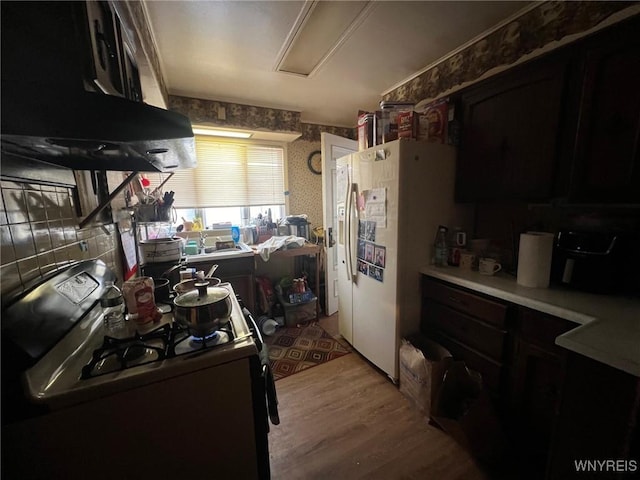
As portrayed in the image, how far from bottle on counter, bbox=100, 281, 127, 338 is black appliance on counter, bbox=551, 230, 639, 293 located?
1.97 meters

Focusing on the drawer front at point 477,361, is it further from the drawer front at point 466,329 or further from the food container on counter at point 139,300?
the food container on counter at point 139,300

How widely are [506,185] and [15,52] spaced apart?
1.97 meters

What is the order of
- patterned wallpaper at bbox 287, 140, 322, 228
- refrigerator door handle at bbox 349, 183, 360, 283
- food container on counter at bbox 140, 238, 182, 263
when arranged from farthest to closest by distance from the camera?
1. patterned wallpaper at bbox 287, 140, 322, 228
2. refrigerator door handle at bbox 349, 183, 360, 283
3. food container on counter at bbox 140, 238, 182, 263

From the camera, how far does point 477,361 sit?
1429 millimetres

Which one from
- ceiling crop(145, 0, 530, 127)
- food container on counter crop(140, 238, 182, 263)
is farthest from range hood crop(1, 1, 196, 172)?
ceiling crop(145, 0, 530, 127)

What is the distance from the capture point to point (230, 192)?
9.75ft

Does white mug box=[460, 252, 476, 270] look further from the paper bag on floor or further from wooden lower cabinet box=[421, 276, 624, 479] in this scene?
the paper bag on floor

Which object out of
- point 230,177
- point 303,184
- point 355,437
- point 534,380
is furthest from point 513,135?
point 230,177

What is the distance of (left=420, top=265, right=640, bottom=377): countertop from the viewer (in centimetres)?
77

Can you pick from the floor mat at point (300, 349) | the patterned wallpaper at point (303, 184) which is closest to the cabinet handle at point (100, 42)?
the floor mat at point (300, 349)

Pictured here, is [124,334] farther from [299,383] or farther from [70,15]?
[299,383]

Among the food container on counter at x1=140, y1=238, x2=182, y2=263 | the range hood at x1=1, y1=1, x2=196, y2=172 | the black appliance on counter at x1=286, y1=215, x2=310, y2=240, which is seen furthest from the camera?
the black appliance on counter at x1=286, y1=215, x2=310, y2=240

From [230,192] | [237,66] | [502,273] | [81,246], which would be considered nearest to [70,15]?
[81,246]

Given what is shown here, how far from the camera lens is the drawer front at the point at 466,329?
4.34 ft
